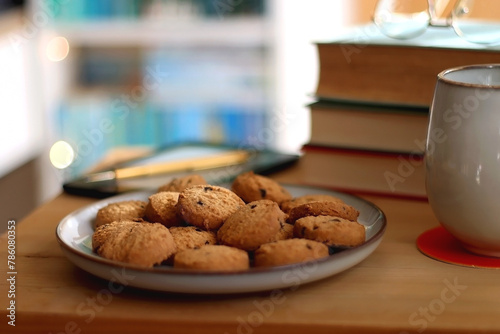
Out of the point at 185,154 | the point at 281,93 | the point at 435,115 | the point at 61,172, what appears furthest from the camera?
the point at 61,172

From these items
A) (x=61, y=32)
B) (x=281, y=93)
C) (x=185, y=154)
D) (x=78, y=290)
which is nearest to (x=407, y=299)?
(x=78, y=290)

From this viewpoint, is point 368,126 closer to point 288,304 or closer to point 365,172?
point 365,172

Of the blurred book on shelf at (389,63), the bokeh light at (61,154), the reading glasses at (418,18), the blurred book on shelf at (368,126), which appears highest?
the reading glasses at (418,18)

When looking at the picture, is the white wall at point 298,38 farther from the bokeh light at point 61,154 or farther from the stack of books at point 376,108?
the stack of books at point 376,108

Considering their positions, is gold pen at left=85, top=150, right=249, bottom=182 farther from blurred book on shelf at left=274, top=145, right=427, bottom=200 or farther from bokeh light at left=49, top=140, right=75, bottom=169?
bokeh light at left=49, top=140, right=75, bottom=169

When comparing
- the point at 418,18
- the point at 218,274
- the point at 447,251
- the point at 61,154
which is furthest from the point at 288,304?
the point at 61,154

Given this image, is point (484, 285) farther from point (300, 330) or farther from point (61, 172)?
point (61, 172)

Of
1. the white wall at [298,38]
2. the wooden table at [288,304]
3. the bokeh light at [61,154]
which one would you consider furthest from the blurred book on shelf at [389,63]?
the bokeh light at [61,154]
